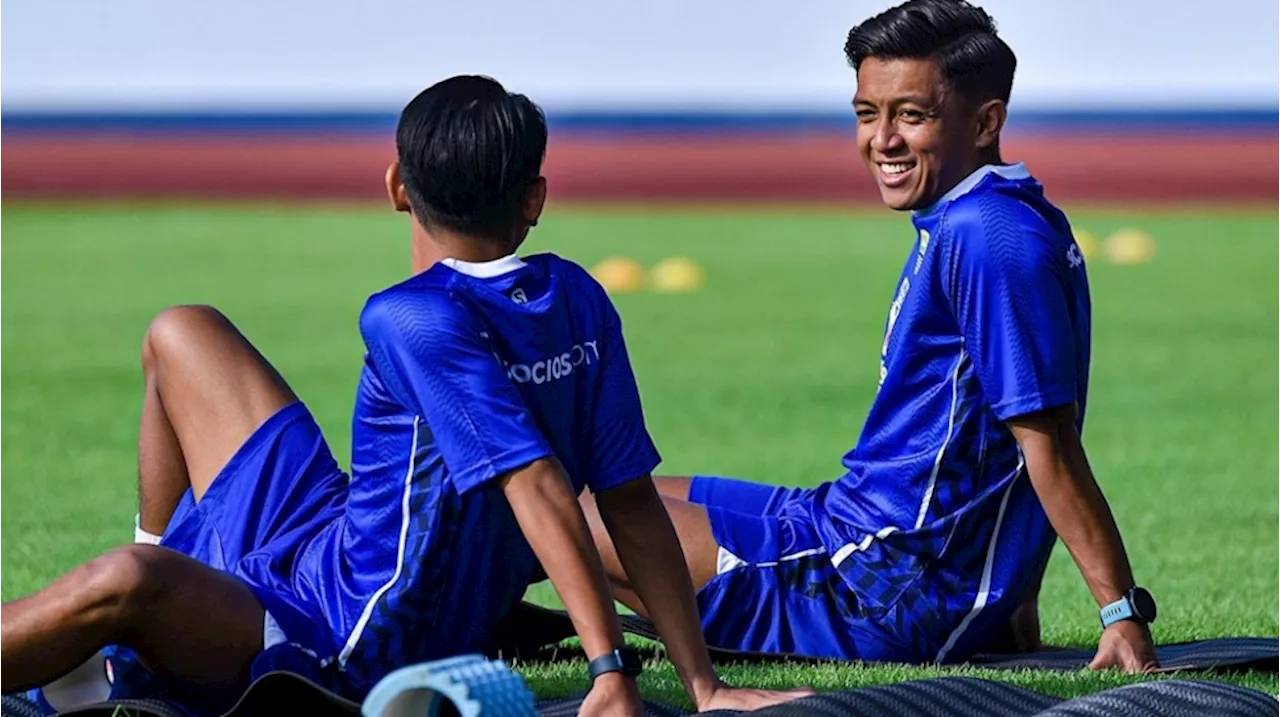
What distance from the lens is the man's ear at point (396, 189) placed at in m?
3.92


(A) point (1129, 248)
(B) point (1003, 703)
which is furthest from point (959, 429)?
(A) point (1129, 248)

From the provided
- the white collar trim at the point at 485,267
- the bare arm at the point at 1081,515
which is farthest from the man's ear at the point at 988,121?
the white collar trim at the point at 485,267

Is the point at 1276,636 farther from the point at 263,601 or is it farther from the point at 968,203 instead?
the point at 263,601

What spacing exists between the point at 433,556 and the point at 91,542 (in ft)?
11.6

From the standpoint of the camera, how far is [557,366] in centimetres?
392

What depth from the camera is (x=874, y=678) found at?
4543 millimetres

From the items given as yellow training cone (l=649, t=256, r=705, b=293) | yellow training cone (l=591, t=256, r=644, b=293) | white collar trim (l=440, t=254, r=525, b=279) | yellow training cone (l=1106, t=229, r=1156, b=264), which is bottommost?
yellow training cone (l=1106, t=229, r=1156, b=264)

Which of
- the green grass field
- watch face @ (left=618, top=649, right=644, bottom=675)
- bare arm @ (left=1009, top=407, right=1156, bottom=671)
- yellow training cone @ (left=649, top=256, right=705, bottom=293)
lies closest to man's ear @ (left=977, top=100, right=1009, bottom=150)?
bare arm @ (left=1009, top=407, right=1156, bottom=671)

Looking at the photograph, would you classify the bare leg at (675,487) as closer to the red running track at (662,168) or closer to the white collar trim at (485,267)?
the white collar trim at (485,267)

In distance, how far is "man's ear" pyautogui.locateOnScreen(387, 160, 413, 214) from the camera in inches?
154

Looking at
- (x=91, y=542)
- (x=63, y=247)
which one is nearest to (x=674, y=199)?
(x=63, y=247)

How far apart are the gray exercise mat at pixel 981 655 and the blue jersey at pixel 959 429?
0.14 meters

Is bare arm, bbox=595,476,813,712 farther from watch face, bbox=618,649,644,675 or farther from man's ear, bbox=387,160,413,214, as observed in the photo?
man's ear, bbox=387,160,413,214

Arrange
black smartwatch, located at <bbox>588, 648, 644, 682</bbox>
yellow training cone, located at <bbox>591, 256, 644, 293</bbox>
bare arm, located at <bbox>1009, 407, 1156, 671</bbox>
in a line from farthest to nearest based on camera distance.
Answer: yellow training cone, located at <bbox>591, 256, 644, 293</bbox> → bare arm, located at <bbox>1009, 407, 1156, 671</bbox> → black smartwatch, located at <bbox>588, 648, 644, 682</bbox>
